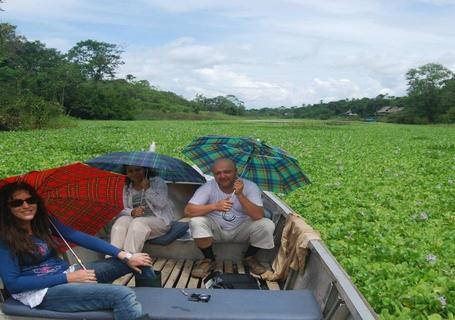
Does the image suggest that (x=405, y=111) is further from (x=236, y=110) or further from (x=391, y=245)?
(x=391, y=245)

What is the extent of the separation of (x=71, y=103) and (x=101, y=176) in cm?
5549

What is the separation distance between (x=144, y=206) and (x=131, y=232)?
1.54 ft

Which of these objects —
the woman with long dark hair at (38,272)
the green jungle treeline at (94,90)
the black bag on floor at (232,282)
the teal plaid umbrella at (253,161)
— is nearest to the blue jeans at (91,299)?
the woman with long dark hair at (38,272)

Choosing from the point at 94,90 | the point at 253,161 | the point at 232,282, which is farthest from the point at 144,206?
the point at 94,90

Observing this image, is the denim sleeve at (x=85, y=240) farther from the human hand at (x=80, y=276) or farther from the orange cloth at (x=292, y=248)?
the orange cloth at (x=292, y=248)

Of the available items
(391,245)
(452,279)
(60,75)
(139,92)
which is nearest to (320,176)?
(391,245)

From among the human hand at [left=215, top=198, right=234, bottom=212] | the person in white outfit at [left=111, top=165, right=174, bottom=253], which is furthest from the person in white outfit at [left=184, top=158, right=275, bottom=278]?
the person in white outfit at [left=111, top=165, right=174, bottom=253]

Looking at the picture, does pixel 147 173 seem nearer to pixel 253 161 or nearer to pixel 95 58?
pixel 253 161

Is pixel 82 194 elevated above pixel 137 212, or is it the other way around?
pixel 82 194

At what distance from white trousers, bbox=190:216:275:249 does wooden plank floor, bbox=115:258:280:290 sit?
0.24 metres

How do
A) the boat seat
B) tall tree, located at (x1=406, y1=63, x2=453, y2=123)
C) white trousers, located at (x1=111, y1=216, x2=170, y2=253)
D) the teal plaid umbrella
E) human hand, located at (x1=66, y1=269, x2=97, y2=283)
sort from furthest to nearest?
1. tall tree, located at (x1=406, y1=63, x2=453, y2=123)
2. the teal plaid umbrella
3. the boat seat
4. white trousers, located at (x1=111, y1=216, x2=170, y2=253)
5. human hand, located at (x1=66, y1=269, x2=97, y2=283)

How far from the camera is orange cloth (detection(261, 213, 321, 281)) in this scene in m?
3.96

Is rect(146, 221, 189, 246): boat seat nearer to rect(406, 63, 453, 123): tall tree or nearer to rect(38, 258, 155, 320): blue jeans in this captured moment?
rect(38, 258, 155, 320): blue jeans

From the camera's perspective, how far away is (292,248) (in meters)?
4.30
